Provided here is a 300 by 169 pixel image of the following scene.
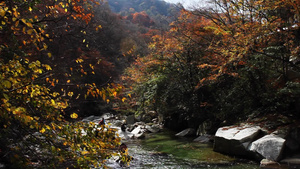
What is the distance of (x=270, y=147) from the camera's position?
632 centimetres

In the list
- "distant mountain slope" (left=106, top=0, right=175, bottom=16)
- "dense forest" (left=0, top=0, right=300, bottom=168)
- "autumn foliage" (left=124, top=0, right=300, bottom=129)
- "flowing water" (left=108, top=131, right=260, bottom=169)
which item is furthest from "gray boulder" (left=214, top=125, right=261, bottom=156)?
"distant mountain slope" (left=106, top=0, right=175, bottom=16)

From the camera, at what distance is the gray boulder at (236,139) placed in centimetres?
721

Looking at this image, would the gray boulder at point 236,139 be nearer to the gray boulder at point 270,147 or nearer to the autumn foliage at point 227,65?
the gray boulder at point 270,147

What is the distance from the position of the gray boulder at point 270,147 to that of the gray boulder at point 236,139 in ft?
1.68

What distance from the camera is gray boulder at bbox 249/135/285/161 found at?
6.16 meters

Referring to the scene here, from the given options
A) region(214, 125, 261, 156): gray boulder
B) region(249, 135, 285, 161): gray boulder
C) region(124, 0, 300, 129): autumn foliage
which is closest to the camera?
region(249, 135, 285, 161): gray boulder

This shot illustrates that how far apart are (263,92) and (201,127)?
4402mm

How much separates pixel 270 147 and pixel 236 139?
1162 millimetres

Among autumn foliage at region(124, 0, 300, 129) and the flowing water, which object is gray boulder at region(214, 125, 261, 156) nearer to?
the flowing water

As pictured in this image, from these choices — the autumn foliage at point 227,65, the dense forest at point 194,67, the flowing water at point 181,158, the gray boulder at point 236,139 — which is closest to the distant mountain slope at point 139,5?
the dense forest at point 194,67

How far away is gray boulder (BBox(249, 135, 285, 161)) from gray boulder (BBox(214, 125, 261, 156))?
512mm

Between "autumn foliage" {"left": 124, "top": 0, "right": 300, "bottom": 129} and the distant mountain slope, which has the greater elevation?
the distant mountain slope

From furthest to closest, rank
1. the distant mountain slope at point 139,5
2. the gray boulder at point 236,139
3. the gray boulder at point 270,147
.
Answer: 1. the distant mountain slope at point 139,5
2. the gray boulder at point 236,139
3. the gray boulder at point 270,147

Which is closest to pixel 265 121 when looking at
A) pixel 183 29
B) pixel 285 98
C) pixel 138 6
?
pixel 285 98
